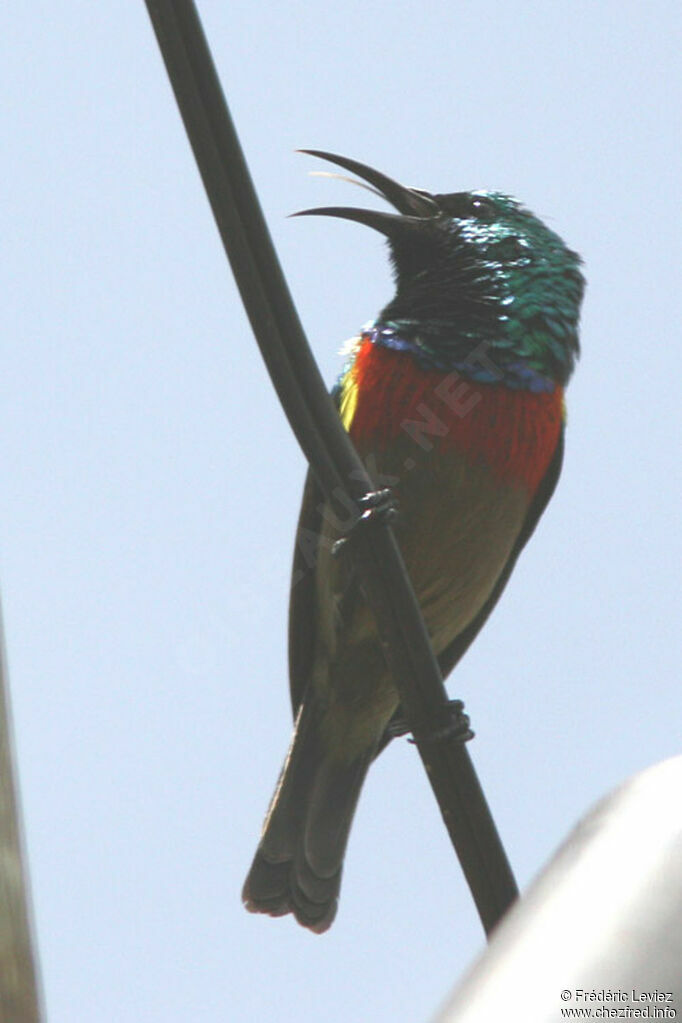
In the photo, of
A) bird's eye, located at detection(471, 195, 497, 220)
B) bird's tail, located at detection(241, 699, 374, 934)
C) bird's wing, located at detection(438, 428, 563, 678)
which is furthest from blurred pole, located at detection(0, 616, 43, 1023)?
bird's eye, located at detection(471, 195, 497, 220)

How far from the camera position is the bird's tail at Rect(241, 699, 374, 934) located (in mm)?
4684

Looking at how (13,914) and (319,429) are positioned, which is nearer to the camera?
(13,914)

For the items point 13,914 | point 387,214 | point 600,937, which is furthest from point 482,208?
point 600,937

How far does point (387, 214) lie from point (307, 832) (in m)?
2.14

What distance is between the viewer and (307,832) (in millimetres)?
4773

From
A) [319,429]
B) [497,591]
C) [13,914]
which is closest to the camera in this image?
[13,914]

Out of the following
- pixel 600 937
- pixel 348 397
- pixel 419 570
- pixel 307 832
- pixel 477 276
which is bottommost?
pixel 307 832

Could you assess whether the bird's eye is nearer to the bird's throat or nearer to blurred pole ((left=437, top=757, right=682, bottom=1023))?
the bird's throat

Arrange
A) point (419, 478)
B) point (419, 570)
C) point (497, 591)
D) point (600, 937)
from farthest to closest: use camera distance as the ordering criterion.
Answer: point (497, 591) → point (419, 570) → point (419, 478) → point (600, 937)

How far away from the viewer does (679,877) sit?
47.5 inches

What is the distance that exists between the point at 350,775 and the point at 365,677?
14.3 inches

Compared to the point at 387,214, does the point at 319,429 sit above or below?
below

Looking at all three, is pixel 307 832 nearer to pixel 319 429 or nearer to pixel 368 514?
pixel 368 514

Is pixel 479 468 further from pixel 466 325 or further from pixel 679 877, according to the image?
pixel 679 877
